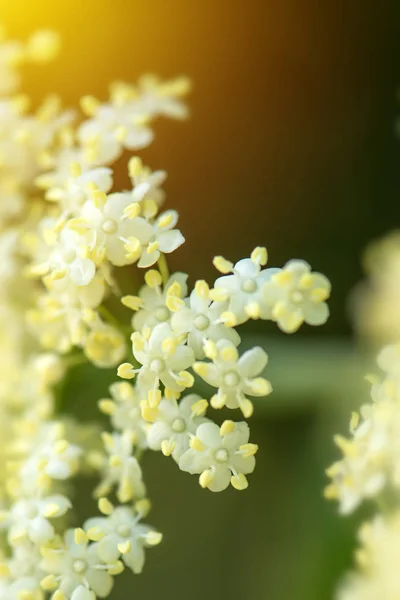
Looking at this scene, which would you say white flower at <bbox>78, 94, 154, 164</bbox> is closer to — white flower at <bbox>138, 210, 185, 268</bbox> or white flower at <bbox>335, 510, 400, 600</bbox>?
white flower at <bbox>138, 210, 185, 268</bbox>

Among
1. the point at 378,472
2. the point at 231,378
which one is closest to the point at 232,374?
the point at 231,378

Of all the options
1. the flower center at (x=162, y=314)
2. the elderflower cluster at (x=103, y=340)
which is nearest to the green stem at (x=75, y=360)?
the elderflower cluster at (x=103, y=340)

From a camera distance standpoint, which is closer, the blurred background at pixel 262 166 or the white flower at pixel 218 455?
the white flower at pixel 218 455

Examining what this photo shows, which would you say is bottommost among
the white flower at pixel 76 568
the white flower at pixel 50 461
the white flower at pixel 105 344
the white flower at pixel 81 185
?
the white flower at pixel 76 568

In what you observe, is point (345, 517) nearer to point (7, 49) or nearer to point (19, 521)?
point (19, 521)

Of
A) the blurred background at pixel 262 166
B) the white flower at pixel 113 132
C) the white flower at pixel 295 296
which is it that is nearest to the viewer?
the white flower at pixel 295 296

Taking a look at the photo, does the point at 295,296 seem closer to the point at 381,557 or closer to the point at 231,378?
the point at 231,378

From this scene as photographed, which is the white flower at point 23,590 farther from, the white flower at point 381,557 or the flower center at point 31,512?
the white flower at point 381,557

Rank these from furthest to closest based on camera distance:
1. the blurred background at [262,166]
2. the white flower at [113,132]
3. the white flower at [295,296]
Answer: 1. the blurred background at [262,166]
2. the white flower at [113,132]
3. the white flower at [295,296]
